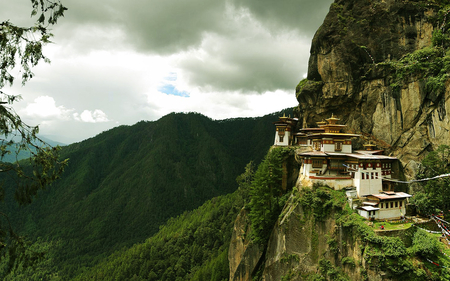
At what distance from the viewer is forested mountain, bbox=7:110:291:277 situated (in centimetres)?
12297

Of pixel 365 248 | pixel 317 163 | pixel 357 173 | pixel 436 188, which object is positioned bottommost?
pixel 365 248

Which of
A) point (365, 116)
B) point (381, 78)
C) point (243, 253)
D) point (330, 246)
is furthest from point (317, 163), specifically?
point (243, 253)

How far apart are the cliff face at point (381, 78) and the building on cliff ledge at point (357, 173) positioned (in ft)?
11.4

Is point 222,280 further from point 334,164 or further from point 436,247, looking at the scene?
point 436,247

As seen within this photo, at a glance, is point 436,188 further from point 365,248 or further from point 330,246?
point 330,246

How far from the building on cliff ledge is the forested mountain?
110813 mm

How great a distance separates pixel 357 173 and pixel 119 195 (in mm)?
157224

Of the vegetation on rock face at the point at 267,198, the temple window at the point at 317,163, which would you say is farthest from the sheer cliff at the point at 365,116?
the temple window at the point at 317,163

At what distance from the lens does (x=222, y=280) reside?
4531 centimetres

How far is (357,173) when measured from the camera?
2641cm

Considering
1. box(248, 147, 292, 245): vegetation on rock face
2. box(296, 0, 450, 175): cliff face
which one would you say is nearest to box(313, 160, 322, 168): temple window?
box(248, 147, 292, 245): vegetation on rock face

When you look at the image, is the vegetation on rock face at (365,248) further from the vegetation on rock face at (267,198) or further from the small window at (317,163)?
the vegetation on rock face at (267,198)

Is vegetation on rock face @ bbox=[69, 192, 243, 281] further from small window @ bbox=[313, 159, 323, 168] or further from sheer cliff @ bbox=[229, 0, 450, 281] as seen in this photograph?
small window @ bbox=[313, 159, 323, 168]

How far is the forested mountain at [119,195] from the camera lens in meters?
123
